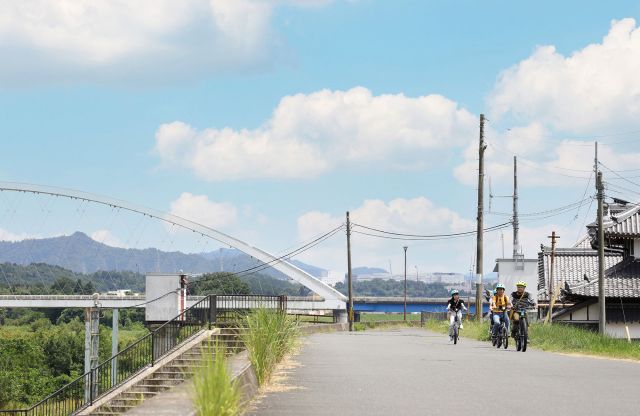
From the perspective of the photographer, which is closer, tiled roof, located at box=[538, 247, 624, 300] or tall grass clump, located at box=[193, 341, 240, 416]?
tall grass clump, located at box=[193, 341, 240, 416]

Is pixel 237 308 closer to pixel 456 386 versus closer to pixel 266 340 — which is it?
pixel 266 340

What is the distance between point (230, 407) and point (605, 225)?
118 feet

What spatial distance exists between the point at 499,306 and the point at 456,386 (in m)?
11.4

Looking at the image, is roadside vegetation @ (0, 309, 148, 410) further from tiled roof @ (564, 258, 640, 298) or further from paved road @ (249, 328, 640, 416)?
paved road @ (249, 328, 640, 416)

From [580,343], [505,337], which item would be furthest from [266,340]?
[580,343]

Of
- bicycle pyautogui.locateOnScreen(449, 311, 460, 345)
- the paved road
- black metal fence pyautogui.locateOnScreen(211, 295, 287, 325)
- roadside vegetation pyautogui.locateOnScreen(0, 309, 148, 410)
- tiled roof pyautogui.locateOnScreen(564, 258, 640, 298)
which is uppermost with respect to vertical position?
tiled roof pyautogui.locateOnScreen(564, 258, 640, 298)

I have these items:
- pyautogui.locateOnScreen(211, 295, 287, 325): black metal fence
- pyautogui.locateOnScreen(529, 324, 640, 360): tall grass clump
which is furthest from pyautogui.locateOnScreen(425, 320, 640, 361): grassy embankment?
pyautogui.locateOnScreen(211, 295, 287, 325): black metal fence

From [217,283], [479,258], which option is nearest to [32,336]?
[217,283]

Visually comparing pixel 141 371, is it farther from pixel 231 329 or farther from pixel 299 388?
pixel 299 388

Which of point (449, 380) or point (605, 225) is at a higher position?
point (605, 225)

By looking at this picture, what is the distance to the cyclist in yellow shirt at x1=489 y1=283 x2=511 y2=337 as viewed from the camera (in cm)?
2538

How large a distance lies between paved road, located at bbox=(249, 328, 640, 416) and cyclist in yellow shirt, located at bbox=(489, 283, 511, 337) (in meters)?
3.59

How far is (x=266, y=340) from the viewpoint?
16.1 metres

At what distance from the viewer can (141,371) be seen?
72.8 ft
